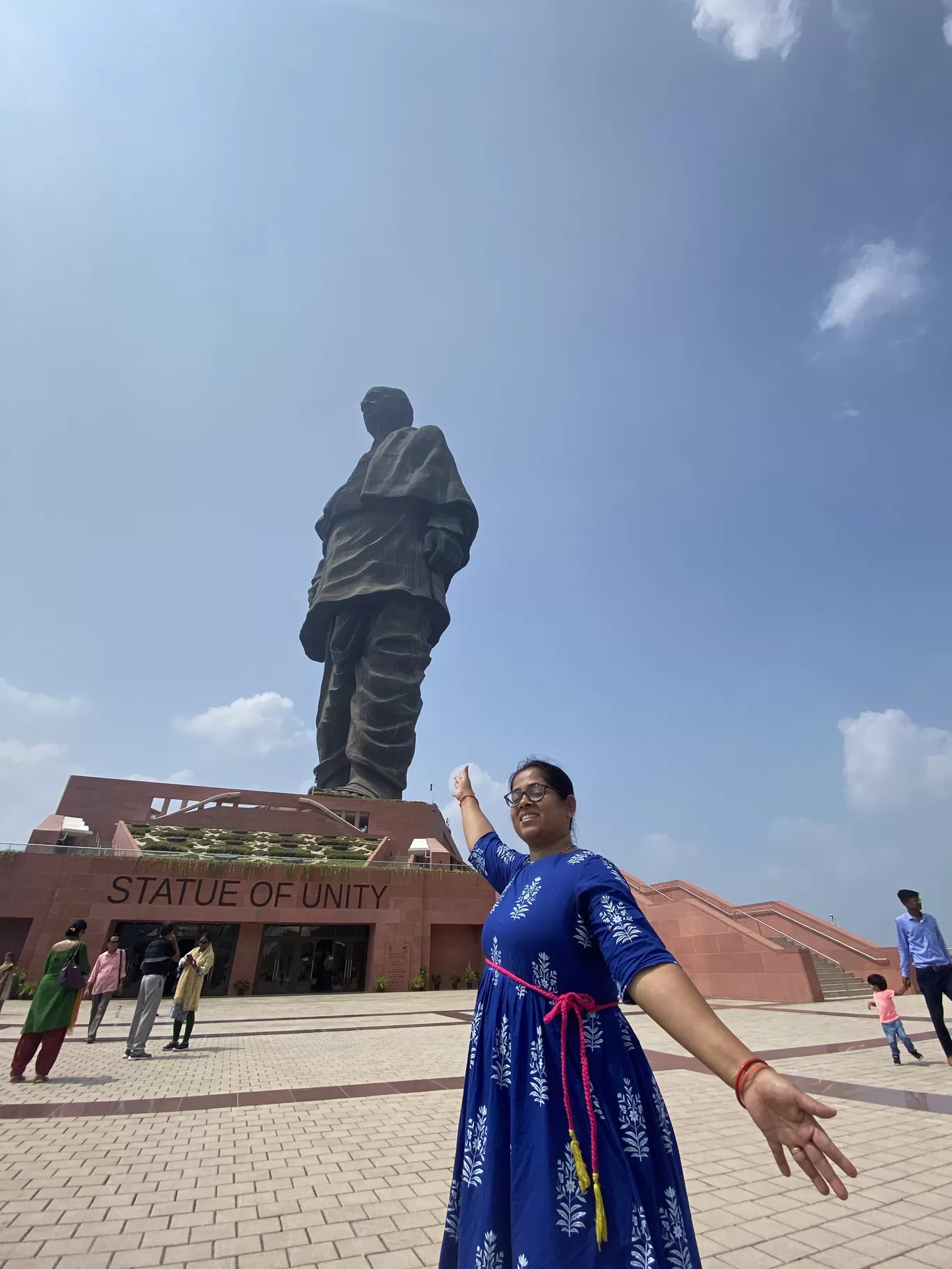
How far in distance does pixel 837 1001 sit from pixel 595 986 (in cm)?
1477

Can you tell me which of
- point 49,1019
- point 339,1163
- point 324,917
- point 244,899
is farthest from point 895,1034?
point 244,899

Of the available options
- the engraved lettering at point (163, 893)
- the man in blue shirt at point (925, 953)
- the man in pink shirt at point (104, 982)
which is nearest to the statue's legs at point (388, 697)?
the engraved lettering at point (163, 893)

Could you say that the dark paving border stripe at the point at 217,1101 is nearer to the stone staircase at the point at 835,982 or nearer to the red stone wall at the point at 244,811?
the stone staircase at the point at 835,982

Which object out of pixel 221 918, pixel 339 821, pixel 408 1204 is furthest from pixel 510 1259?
pixel 339 821

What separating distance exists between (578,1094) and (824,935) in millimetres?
18727

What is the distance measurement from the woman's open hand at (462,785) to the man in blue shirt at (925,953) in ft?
16.8

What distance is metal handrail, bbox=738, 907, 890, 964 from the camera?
1547 cm

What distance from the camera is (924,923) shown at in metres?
5.77

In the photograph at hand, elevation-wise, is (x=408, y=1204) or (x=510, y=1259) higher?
(x=510, y=1259)

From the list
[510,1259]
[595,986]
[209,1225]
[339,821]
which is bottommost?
[209,1225]

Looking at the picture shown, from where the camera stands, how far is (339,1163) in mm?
3803

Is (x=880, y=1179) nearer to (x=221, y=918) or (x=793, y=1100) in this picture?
(x=793, y=1100)

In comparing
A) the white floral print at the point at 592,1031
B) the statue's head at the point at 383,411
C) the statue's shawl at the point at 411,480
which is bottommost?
the white floral print at the point at 592,1031

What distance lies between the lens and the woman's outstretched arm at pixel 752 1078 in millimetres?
1092
